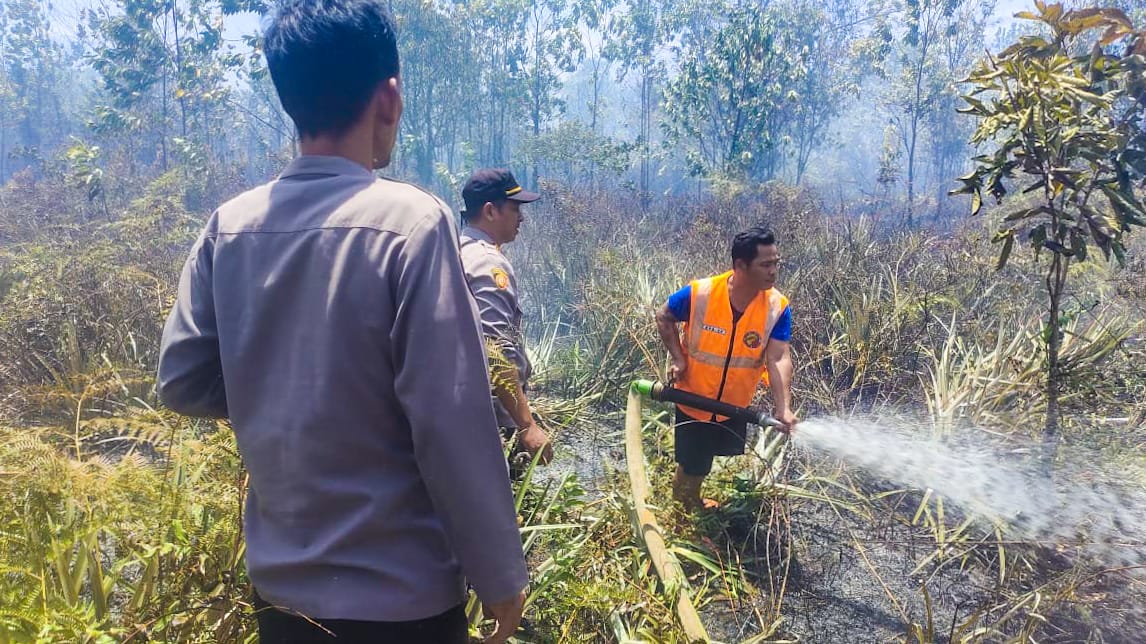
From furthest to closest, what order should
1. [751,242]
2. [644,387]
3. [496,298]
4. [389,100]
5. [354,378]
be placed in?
[644,387] → [751,242] → [496,298] → [389,100] → [354,378]

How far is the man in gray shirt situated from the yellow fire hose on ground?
5.15 ft

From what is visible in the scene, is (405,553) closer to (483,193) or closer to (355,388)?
(355,388)

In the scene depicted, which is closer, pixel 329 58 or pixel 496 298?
pixel 329 58

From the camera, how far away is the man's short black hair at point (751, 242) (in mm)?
3021

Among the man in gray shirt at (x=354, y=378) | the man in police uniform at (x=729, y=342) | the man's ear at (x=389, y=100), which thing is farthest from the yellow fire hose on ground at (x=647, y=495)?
the man's ear at (x=389, y=100)

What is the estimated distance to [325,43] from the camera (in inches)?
40.0

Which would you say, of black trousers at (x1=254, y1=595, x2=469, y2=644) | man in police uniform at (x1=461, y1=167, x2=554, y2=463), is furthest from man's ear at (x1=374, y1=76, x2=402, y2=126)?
man in police uniform at (x1=461, y1=167, x2=554, y2=463)

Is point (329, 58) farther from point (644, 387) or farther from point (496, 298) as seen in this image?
point (644, 387)

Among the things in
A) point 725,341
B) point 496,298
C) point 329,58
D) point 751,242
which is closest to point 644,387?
point 725,341

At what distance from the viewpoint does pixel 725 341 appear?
314 cm

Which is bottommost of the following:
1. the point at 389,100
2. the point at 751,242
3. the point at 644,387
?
the point at 644,387

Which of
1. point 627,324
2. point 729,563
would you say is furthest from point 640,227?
point 729,563

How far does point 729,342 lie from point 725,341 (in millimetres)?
21

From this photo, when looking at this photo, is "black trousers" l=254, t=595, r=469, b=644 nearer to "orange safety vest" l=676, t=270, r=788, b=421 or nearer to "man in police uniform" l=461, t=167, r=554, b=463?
"man in police uniform" l=461, t=167, r=554, b=463
